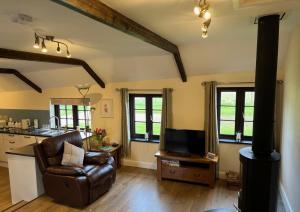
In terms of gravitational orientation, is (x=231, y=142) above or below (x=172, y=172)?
above

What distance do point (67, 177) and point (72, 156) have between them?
17.3 inches

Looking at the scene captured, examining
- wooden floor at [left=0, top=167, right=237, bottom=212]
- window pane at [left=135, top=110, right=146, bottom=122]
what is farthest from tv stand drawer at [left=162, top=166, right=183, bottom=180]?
window pane at [left=135, top=110, right=146, bottom=122]

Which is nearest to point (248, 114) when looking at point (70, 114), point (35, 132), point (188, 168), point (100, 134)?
point (188, 168)

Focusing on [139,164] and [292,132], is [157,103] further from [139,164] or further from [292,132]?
[292,132]

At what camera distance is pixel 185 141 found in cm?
453

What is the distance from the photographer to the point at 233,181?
4.25 metres

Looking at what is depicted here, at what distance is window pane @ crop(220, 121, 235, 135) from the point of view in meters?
4.63

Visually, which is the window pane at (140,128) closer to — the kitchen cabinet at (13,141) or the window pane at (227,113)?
the window pane at (227,113)

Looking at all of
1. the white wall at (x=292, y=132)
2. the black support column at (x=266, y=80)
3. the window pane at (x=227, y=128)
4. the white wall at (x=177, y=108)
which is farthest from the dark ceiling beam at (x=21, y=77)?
the white wall at (x=292, y=132)

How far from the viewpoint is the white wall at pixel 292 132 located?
2.84 meters

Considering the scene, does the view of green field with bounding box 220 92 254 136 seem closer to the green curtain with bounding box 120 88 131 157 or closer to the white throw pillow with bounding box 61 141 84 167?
the green curtain with bounding box 120 88 131 157

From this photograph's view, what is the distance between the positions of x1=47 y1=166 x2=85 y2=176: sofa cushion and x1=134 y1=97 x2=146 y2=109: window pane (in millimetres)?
2196

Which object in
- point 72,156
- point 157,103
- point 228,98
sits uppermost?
point 228,98

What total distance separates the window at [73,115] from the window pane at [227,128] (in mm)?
3387
